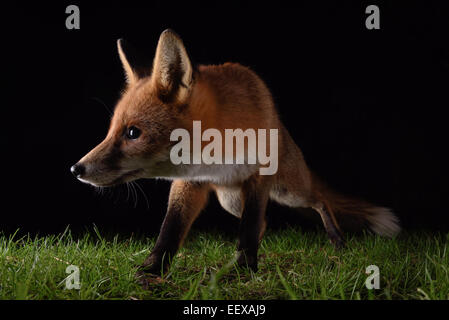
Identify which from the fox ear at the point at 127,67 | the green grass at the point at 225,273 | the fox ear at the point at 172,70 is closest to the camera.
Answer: the green grass at the point at 225,273

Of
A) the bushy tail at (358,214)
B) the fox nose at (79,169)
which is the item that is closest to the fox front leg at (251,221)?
the fox nose at (79,169)

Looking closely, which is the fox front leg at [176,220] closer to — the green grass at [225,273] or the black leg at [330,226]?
the green grass at [225,273]

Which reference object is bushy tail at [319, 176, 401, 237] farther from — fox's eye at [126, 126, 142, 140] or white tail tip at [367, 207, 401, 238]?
fox's eye at [126, 126, 142, 140]

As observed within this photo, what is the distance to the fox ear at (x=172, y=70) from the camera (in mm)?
2174

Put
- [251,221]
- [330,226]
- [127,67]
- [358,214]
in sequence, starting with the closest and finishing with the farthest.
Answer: [251,221], [127,67], [330,226], [358,214]

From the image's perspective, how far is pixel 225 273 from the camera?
2367 mm

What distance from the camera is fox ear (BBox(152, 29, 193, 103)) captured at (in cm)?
217

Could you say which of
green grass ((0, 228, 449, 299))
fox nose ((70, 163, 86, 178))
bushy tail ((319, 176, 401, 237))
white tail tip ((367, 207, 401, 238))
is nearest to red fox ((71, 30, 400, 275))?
fox nose ((70, 163, 86, 178))

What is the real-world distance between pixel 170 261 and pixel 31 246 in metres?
1.05

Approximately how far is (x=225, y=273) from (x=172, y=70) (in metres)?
1.09

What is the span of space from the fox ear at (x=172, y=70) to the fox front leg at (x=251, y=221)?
0.65 meters

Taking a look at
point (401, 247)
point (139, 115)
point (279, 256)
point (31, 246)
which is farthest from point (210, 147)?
point (401, 247)

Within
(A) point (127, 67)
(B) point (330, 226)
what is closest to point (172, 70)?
(A) point (127, 67)

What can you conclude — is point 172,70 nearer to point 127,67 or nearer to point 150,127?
point 150,127
